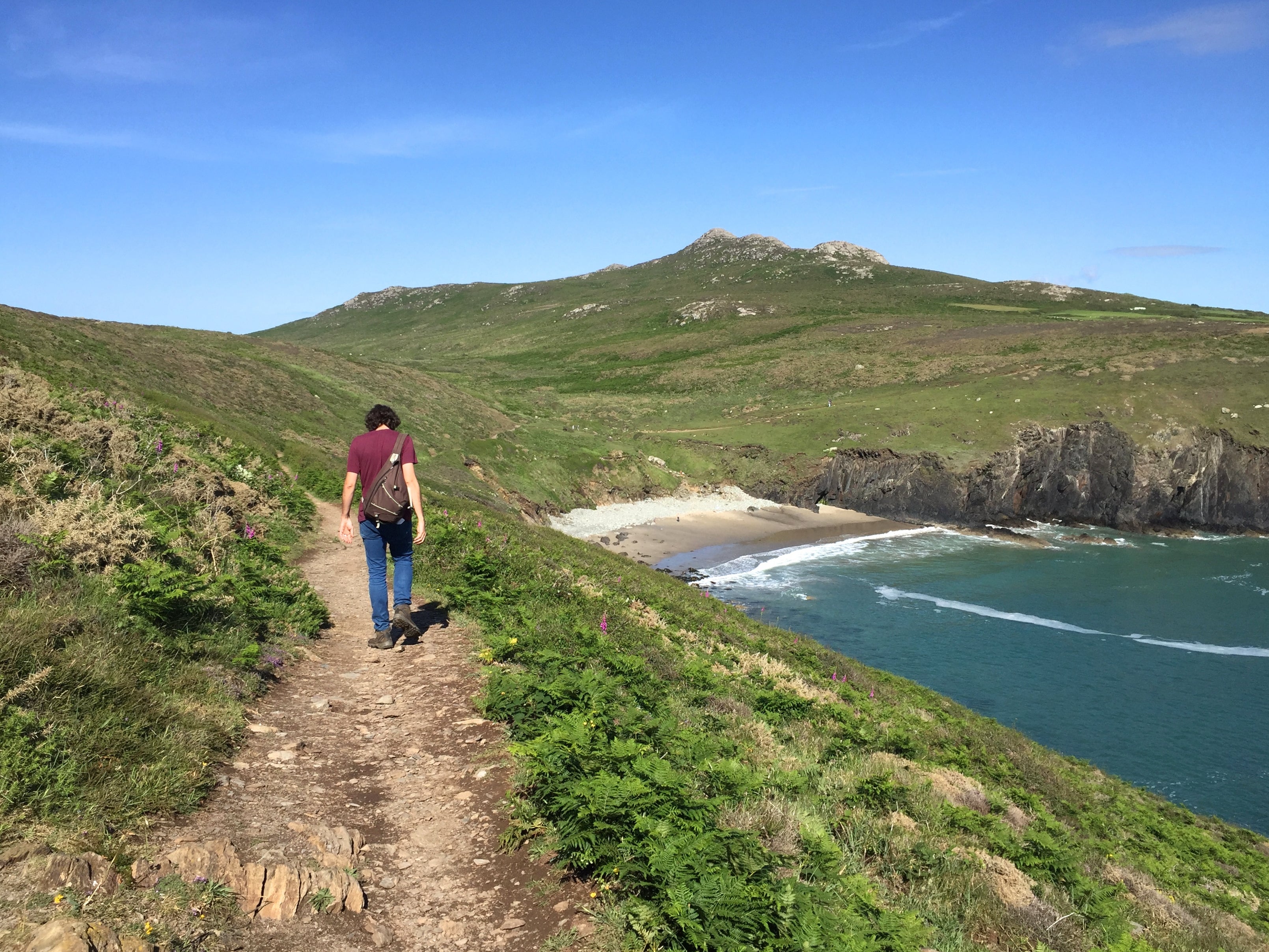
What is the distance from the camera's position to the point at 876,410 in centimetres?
8600

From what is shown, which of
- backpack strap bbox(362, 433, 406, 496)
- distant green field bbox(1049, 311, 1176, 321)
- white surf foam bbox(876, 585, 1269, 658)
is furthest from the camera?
distant green field bbox(1049, 311, 1176, 321)

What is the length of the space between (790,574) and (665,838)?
46806 mm

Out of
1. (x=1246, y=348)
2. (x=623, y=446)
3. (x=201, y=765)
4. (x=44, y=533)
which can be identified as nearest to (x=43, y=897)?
(x=201, y=765)

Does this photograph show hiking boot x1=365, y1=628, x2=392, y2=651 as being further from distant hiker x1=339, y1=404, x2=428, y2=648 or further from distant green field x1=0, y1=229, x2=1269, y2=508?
distant green field x1=0, y1=229, x2=1269, y2=508

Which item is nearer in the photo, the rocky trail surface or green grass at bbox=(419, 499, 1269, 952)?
the rocky trail surface

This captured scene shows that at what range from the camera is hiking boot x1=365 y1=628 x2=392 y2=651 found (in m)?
11.1

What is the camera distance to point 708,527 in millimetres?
63781

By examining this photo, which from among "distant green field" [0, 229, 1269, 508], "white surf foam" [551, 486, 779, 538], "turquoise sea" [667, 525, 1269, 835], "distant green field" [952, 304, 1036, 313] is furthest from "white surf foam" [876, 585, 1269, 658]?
"distant green field" [952, 304, 1036, 313]

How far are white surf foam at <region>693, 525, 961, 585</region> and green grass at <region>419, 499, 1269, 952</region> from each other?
29.4 m

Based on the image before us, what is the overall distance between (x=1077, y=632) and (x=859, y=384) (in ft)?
223

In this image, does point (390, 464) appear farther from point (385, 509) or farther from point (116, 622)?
point (116, 622)

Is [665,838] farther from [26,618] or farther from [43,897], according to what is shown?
[26,618]

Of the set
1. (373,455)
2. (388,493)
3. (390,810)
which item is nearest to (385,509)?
(388,493)

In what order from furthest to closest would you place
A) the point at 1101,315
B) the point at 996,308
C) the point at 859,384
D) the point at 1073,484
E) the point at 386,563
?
the point at 996,308 < the point at 1101,315 < the point at 859,384 < the point at 1073,484 < the point at 386,563
